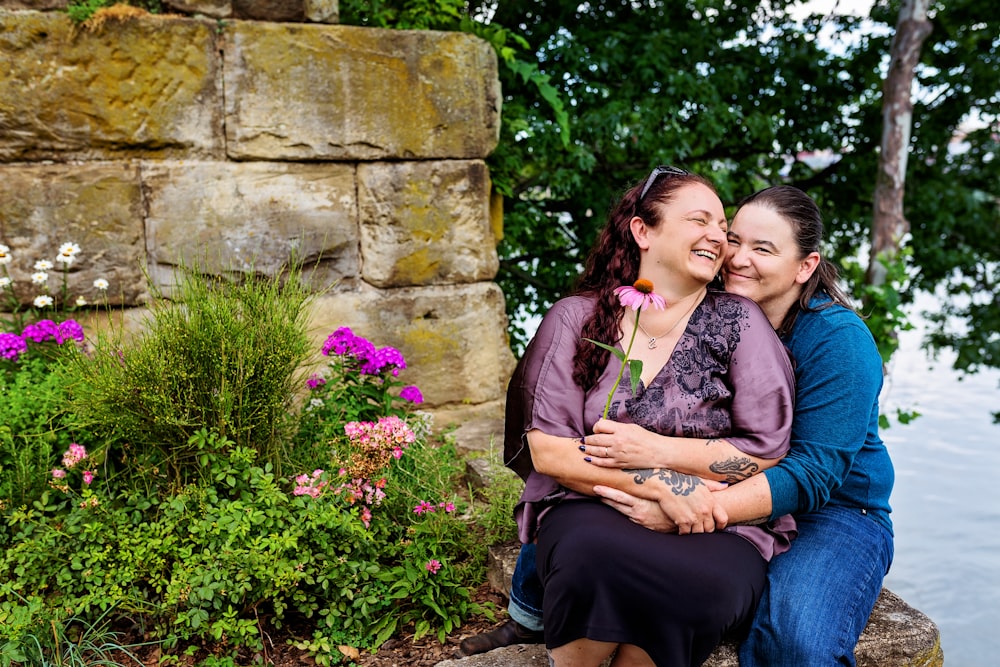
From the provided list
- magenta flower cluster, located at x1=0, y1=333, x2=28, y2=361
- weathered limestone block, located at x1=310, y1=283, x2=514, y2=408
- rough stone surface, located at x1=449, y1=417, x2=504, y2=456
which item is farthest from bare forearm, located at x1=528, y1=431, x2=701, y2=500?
magenta flower cluster, located at x1=0, y1=333, x2=28, y2=361

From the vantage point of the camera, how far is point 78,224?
3420 mm

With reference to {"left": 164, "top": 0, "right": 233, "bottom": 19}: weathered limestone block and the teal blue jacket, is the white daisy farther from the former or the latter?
the teal blue jacket

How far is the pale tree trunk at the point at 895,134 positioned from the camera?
654cm

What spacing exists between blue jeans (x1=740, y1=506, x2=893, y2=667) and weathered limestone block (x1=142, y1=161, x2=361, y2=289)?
227 cm

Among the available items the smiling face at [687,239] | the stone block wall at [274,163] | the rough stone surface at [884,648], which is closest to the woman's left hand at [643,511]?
the rough stone surface at [884,648]

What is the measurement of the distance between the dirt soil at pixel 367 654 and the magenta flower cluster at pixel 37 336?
1258 millimetres

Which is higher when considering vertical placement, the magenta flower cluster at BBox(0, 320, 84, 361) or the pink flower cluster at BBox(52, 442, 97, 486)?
the magenta flower cluster at BBox(0, 320, 84, 361)

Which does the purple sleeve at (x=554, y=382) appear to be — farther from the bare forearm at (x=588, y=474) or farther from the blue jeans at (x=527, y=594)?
the blue jeans at (x=527, y=594)

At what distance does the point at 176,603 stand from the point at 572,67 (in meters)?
4.84

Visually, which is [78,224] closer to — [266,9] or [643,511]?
[266,9]

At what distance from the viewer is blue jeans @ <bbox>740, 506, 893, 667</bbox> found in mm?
1979

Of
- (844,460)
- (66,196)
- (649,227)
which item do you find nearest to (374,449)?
(649,227)

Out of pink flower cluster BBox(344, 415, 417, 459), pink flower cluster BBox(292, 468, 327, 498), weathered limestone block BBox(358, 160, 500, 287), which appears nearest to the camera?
pink flower cluster BBox(292, 468, 327, 498)

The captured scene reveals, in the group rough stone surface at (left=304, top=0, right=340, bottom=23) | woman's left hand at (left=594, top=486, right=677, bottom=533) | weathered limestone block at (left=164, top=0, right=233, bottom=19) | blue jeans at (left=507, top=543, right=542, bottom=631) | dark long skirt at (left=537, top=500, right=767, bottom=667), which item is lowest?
blue jeans at (left=507, top=543, right=542, bottom=631)
